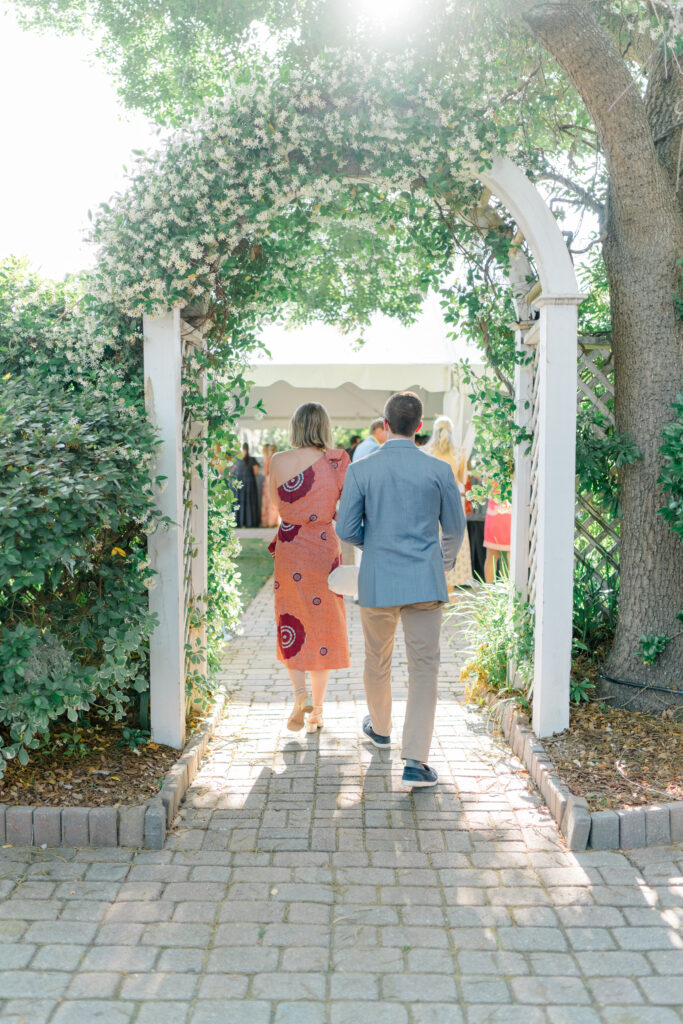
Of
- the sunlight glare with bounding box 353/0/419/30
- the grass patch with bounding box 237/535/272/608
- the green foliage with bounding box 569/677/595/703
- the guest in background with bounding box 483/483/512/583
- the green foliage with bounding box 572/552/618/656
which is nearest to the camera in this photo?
the green foliage with bounding box 569/677/595/703

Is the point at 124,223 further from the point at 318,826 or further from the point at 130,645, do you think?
the point at 318,826

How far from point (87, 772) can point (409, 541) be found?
1.76 m

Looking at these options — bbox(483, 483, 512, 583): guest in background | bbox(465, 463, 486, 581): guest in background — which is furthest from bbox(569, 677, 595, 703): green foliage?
bbox(465, 463, 486, 581): guest in background

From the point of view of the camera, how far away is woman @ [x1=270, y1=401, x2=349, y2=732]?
463cm

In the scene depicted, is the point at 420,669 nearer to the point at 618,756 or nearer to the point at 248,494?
the point at 618,756

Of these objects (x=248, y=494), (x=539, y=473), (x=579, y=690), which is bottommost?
(x=579, y=690)

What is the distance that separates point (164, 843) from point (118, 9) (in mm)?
6371

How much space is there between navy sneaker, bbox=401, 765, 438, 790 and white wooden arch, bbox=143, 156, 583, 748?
68cm

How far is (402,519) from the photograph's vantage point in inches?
156

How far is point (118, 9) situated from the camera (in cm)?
689

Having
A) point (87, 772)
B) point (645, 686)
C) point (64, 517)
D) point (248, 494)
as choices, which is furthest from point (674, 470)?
point (248, 494)

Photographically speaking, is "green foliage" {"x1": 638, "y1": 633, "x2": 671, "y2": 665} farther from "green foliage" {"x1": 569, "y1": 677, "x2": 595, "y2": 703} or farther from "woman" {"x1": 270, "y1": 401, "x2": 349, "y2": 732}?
"woman" {"x1": 270, "y1": 401, "x2": 349, "y2": 732}

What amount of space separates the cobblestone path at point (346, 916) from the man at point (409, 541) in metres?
0.43

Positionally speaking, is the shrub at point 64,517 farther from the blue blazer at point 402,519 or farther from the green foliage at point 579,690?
the green foliage at point 579,690
